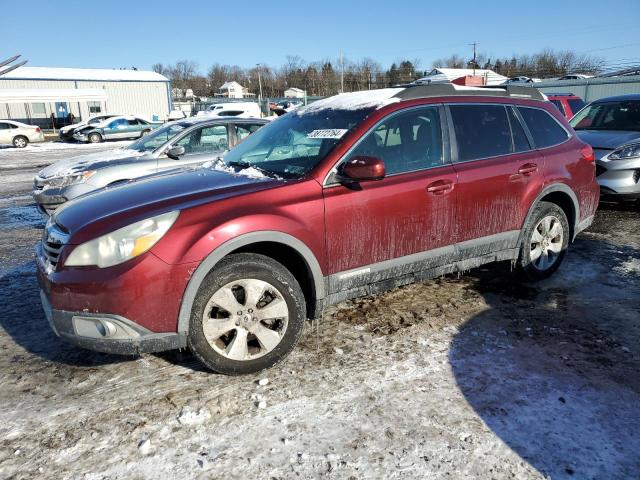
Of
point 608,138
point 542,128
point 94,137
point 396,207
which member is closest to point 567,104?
point 608,138

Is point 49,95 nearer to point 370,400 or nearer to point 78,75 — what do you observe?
point 78,75

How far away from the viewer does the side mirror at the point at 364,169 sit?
3230 mm

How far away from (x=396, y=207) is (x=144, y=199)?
1.73 m

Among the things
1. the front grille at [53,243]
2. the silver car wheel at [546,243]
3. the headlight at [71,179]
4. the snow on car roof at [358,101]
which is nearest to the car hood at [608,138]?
the silver car wheel at [546,243]

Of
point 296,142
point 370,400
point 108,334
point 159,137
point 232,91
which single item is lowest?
point 370,400

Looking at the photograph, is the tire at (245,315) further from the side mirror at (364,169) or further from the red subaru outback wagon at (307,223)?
the side mirror at (364,169)

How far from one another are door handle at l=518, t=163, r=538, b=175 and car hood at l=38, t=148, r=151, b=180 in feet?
16.5

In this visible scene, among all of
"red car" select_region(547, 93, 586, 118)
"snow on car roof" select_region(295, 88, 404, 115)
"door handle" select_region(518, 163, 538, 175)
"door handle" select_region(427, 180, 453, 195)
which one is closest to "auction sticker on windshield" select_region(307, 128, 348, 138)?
"snow on car roof" select_region(295, 88, 404, 115)

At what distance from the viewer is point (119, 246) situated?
2.78 meters

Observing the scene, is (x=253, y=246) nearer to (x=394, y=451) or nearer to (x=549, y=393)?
(x=394, y=451)

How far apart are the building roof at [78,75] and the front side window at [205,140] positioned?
43.2 m

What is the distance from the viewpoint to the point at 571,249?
5750mm

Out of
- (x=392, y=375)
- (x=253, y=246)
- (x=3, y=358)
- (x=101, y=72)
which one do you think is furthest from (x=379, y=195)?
(x=101, y=72)

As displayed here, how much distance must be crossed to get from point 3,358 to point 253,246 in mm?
1998
